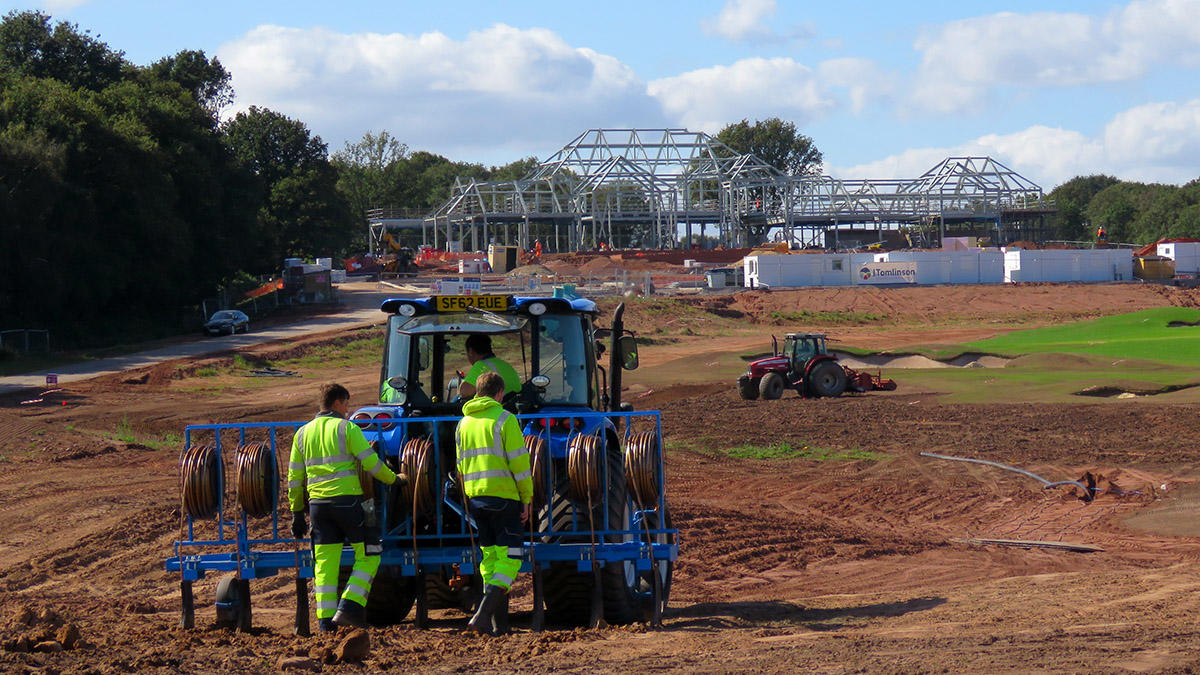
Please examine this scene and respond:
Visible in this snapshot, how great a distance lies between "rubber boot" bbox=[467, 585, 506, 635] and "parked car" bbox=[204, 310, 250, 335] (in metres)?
45.5

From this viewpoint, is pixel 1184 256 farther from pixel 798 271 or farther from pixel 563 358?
pixel 563 358

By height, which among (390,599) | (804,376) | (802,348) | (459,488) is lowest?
(804,376)

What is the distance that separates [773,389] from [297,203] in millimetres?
51769

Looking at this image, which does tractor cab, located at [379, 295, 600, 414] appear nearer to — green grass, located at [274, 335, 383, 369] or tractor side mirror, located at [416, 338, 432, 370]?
tractor side mirror, located at [416, 338, 432, 370]

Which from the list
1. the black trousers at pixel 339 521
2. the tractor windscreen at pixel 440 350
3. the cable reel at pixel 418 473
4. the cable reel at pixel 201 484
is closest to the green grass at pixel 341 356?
the tractor windscreen at pixel 440 350

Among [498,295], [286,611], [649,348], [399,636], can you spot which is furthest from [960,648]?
[649,348]

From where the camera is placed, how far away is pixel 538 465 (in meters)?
8.62

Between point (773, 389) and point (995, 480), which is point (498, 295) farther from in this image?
point (773, 389)

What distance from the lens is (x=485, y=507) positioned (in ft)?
26.8

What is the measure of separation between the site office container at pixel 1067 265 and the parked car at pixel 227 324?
4221 centimetres

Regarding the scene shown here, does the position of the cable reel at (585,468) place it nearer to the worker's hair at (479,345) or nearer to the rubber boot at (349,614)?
the worker's hair at (479,345)

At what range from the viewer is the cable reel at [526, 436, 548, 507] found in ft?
28.1

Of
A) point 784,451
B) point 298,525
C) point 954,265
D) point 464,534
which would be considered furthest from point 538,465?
point 954,265

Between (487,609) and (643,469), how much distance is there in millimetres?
1501
